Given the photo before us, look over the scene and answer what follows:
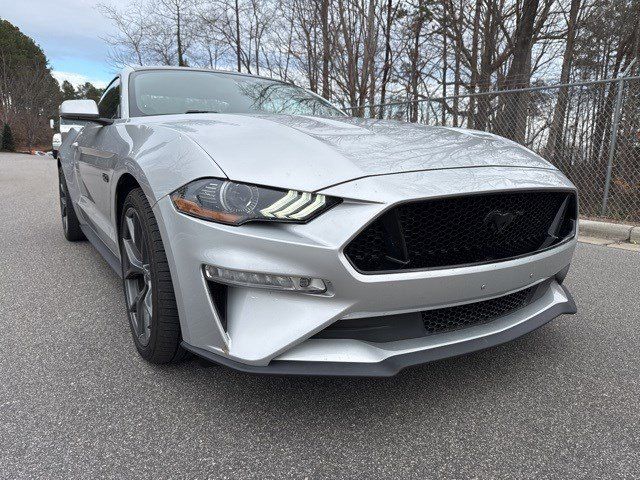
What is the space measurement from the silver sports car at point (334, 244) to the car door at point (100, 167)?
0.45 m

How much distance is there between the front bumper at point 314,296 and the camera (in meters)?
1.44

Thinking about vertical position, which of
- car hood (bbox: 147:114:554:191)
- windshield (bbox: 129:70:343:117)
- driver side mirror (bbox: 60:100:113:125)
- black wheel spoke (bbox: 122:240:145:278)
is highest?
windshield (bbox: 129:70:343:117)

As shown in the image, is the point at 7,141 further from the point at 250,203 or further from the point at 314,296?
the point at 314,296

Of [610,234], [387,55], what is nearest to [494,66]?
[387,55]

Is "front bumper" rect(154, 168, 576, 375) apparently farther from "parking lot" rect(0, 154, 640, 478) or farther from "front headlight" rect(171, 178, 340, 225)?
"parking lot" rect(0, 154, 640, 478)

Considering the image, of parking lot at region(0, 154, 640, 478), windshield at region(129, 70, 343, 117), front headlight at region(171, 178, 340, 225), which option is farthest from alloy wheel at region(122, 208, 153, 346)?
windshield at region(129, 70, 343, 117)

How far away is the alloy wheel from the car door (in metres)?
0.30

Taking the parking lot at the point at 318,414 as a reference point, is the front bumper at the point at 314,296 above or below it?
above

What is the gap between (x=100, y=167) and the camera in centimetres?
260

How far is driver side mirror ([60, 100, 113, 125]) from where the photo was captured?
8.70 ft

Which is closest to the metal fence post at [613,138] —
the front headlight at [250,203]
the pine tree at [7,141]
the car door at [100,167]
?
the car door at [100,167]

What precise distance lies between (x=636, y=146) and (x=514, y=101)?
5.74ft

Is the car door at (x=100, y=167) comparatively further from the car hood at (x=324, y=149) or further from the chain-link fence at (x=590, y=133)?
the chain-link fence at (x=590, y=133)

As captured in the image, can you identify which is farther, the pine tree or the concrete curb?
the pine tree
